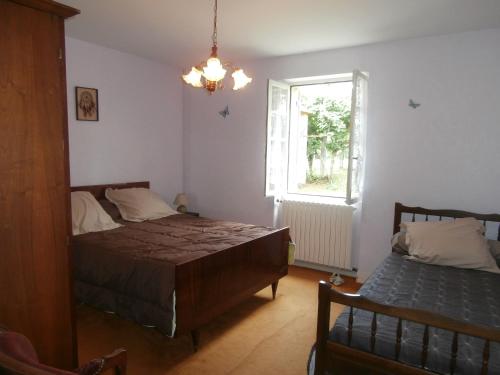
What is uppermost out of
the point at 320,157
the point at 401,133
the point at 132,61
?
the point at 132,61

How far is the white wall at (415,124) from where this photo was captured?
3.13 meters

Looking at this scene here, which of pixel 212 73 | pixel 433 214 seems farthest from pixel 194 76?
pixel 433 214

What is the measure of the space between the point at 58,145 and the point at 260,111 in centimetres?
293

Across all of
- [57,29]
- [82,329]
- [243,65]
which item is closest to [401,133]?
[243,65]

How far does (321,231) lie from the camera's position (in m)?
3.99

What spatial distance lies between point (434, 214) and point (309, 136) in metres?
1.70

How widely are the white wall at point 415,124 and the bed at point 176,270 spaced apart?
110cm

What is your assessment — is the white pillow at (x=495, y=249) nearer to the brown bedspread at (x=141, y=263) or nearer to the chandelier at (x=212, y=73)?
the brown bedspread at (x=141, y=263)

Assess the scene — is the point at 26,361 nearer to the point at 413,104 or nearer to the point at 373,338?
the point at 373,338

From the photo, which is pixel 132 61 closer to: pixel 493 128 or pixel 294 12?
pixel 294 12

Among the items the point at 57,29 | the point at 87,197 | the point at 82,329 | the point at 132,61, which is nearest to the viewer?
the point at 57,29

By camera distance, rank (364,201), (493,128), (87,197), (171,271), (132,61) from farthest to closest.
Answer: (132,61) → (364,201) → (87,197) → (493,128) → (171,271)

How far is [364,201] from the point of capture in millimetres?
3740

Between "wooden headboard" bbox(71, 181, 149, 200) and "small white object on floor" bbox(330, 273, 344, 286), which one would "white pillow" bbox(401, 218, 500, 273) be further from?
"wooden headboard" bbox(71, 181, 149, 200)
